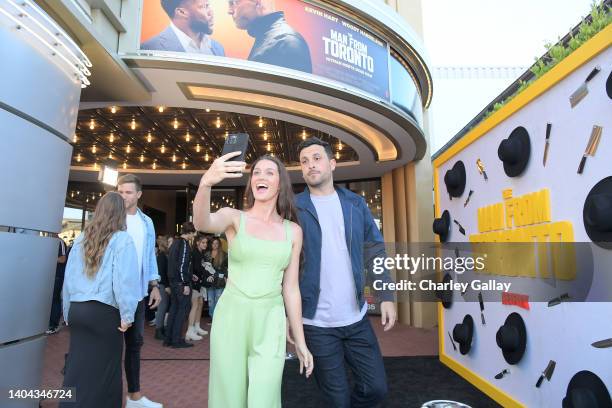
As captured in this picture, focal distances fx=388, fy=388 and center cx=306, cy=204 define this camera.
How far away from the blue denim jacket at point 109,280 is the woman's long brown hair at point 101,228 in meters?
0.03

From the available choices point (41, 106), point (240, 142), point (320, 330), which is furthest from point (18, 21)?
point (320, 330)

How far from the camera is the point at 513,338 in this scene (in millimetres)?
3102

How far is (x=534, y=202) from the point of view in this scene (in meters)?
2.99

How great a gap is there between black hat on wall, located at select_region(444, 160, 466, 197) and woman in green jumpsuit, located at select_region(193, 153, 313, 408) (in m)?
2.92

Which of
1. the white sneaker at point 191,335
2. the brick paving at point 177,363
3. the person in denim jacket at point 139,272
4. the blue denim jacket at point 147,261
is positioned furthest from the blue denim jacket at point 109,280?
the white sneaker at point 191,335

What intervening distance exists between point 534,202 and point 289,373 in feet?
9.89

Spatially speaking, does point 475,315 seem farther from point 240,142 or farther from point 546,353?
point 240,142

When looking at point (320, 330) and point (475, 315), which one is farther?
point (475, 315)

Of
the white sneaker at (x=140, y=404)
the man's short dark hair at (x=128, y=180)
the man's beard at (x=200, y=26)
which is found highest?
the man's beard at (x=200, y=26)

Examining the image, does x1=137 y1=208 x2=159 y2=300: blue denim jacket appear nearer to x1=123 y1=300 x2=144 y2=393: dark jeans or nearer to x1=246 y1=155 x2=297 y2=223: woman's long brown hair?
x1=123 y1=300 x2=144 y2=393: dark jeans

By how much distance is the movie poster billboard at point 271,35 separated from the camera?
4457 mm

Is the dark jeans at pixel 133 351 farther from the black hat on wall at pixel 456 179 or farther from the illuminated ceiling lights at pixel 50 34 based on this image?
the black hat on wall at pixel 456 179

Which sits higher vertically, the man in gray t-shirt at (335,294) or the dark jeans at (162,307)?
the man in gray t-shirt at (335,294)

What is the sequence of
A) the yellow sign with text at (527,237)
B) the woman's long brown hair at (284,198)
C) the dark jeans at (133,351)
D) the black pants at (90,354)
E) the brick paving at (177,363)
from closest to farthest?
the woman's long brown hair at (284,198), the black pants at (90,354), the yellow sign with text at (527,237), the dark jeans at (133,351), the brick paving at (177,363)
